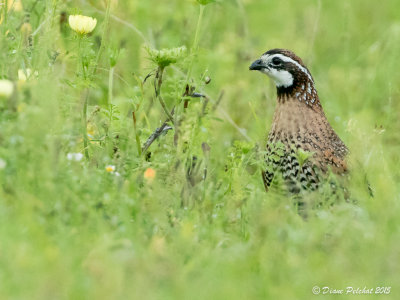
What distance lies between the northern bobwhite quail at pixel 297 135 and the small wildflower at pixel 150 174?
0.85 meters

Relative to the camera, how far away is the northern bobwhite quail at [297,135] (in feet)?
15.6

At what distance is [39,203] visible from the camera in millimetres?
3465

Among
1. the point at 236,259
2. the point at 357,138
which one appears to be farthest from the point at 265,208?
the point at 357,138

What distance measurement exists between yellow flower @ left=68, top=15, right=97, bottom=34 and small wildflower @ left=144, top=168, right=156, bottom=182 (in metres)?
0.94

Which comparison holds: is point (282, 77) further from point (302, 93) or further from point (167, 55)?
point (167, 55)

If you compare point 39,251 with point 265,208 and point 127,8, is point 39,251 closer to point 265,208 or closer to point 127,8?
point 265,208

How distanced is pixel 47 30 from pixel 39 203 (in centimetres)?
140

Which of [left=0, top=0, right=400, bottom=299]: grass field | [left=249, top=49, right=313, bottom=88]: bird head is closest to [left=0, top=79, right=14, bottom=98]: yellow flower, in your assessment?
[left=0, top=0, right=400, bottom=299]: grass field

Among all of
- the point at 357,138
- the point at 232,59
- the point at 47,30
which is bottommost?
the point at 357,138

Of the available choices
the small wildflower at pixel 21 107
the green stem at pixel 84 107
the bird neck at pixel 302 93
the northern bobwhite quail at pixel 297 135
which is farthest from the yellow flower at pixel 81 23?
the bird neck at pixel 302 93

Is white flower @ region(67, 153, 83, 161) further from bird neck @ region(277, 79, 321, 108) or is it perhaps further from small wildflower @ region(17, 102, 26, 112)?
bird neck @ region(277, 79, 321, 108)

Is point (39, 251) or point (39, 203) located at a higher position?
point (39, 203)

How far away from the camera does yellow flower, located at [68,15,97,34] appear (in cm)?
452

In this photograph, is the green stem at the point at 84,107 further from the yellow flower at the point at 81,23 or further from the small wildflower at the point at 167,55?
the small wildflower at the point at 167,55
